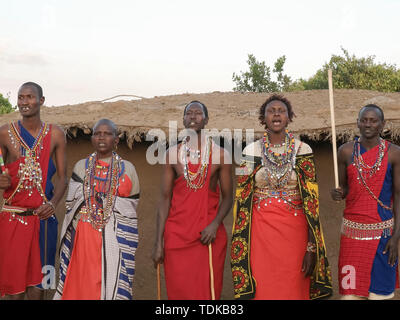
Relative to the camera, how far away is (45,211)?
438cm

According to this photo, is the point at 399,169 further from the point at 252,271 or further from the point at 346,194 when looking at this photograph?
the point at 252,271

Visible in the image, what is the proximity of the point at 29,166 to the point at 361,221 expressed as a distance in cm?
→ 282

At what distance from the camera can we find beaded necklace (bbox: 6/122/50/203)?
444cm

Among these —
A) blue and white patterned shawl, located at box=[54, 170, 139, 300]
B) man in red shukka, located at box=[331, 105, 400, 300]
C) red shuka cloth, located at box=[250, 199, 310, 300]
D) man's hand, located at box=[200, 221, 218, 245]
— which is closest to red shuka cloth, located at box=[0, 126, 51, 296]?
blue and white patterned shawl, located at box=[54, 170, 139, 300]

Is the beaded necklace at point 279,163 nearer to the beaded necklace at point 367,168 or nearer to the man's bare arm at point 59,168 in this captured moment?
the beaded necklace at point 367,168

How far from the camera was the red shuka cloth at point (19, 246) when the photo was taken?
4352 mm

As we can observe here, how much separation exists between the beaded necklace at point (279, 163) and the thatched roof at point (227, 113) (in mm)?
1587

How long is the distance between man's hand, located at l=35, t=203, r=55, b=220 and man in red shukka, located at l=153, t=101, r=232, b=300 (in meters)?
0.93

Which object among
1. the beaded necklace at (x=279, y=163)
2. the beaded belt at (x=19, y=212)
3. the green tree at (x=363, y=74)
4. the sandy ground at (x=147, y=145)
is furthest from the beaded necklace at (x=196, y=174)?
the green tree at (x=363, y=74)

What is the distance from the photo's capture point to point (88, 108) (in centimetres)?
729

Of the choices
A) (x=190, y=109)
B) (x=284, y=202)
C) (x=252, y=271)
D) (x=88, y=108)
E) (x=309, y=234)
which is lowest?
(x=252, y=271)
